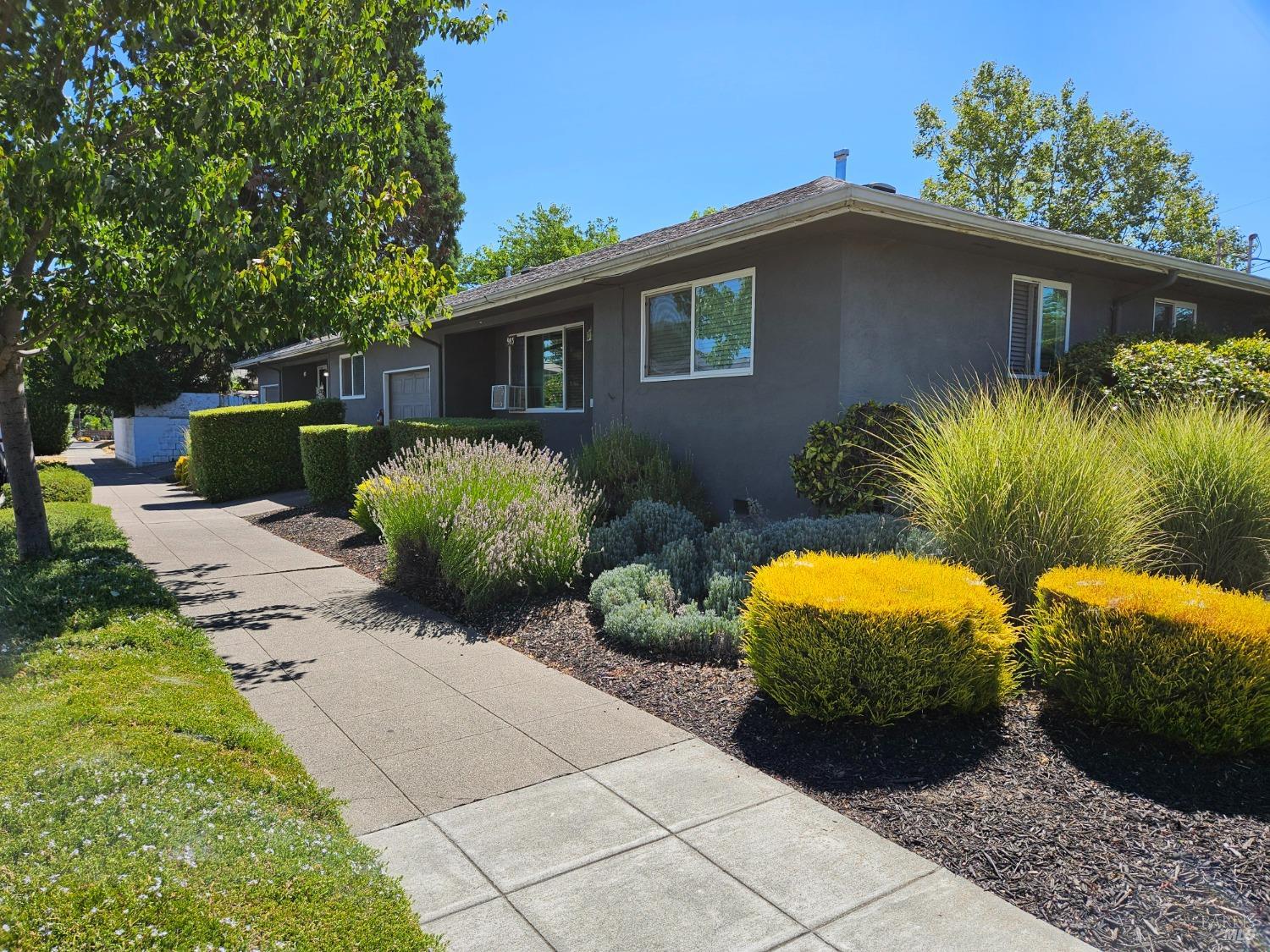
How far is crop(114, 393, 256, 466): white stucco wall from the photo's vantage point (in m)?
27.2

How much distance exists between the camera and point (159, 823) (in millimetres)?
2752

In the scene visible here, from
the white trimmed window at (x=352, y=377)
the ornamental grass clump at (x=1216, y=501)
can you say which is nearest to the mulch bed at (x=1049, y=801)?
the ornamental grass clump at (x=1216, y=501)

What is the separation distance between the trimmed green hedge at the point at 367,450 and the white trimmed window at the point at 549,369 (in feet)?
8.90

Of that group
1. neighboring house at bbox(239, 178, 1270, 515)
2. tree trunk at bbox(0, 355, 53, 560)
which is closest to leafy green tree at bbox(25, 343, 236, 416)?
neighboring house at bbox(239, 178, 1270, 515)

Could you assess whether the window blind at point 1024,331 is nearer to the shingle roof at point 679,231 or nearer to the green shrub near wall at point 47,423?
the shingle roof at point 679,231

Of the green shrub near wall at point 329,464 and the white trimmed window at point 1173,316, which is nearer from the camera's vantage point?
the white trimmed window at point 1173,316

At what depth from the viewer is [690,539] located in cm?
742

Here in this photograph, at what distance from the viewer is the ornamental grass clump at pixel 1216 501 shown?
17.7ft

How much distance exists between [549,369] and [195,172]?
8.63m

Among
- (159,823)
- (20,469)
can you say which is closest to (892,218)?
(159,823)

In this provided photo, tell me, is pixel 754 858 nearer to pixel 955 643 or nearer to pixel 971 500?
pixel 955 643

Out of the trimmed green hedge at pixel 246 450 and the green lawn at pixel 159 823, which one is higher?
the trimmed green hedge at pixel 246 450

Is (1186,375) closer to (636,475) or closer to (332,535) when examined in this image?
(636,475)

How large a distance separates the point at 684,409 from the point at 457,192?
20.7 metres
